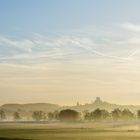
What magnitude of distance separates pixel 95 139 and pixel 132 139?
26.3 feet

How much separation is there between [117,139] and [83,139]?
7.28 meters

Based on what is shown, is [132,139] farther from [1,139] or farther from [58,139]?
[1,139]

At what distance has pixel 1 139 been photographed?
9788 centimetres

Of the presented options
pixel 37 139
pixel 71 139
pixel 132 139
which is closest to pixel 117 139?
pixel 132 139

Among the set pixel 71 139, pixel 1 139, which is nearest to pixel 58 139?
pixel 71 139

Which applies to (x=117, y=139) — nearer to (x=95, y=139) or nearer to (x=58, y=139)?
(x=95, y=139)

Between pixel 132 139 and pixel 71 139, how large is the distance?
1298 cm

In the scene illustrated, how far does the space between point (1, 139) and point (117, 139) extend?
24441 millimetres

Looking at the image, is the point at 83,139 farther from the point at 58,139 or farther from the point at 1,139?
the point at 1,139

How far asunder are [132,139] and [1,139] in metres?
27.4

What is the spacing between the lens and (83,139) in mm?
101125

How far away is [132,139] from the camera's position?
324ft

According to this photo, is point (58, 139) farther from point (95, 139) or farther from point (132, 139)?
point (132, 139)

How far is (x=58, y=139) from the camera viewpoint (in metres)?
103
